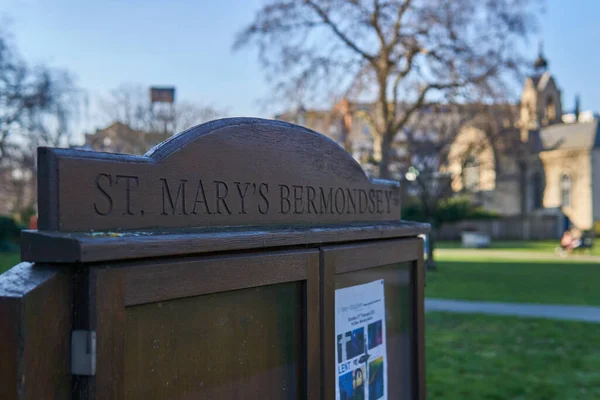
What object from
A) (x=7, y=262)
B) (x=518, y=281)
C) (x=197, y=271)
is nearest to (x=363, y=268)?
(x=197, y=271)

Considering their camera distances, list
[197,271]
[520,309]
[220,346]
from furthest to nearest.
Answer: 1. [520,309]
2. [220,346]
3. [197,271]

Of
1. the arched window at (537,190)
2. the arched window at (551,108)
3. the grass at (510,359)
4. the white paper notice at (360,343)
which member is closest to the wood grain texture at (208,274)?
the white paper notice at (360,343)

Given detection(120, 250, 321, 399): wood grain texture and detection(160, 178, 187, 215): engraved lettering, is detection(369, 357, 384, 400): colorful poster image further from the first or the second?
detection(160, 178, 187, 215): engraved lettering

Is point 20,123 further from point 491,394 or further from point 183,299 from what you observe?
point 183,299

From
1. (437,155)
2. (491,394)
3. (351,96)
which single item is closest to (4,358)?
(491,394)

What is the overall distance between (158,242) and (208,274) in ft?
0.64

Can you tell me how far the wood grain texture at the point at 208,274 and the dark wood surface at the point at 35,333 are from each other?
0.15 meters

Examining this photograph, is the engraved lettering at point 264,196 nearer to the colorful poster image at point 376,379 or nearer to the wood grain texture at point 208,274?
the wood grain texture at point 208,274

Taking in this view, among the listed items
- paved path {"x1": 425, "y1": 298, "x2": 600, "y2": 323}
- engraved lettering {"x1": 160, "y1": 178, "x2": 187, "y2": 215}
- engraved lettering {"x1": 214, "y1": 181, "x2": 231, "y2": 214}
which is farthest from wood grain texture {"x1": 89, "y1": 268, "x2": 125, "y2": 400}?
paved path {"x1": 425, "y1": 298, "x2": 600, "y2": 323}

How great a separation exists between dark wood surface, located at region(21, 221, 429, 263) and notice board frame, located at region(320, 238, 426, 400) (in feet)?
0.27

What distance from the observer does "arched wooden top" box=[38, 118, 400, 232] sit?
140cm

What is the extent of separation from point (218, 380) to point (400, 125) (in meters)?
16.3

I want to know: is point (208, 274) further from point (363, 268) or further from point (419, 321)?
point (419, 321)

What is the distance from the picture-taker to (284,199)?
6.68 ft
